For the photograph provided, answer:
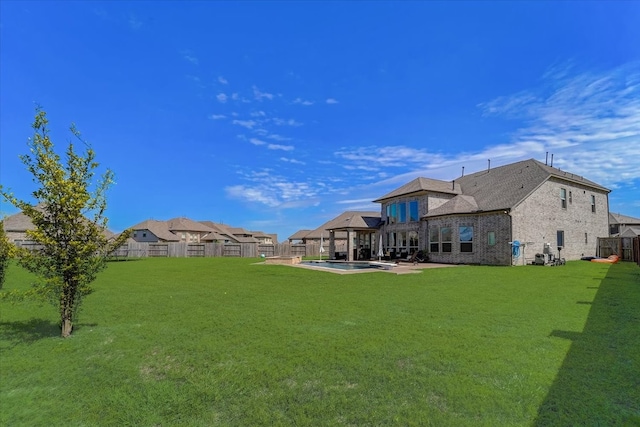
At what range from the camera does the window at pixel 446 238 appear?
23.6 metres

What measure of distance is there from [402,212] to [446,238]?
499 cm

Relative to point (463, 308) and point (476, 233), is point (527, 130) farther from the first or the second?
point (463, 308)

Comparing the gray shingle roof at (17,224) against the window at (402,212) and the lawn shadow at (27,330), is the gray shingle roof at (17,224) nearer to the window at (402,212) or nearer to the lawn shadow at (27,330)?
the lawn shadow at (27,330)

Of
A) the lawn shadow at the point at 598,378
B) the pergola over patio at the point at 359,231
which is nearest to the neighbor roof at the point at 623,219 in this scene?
the pergola over patio at the point at 359,231

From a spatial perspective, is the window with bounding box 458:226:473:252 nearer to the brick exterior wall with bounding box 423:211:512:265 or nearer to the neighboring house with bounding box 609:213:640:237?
the brick exterior wall with bounding box 423:211:512:265

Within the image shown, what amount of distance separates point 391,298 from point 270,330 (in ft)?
15.0

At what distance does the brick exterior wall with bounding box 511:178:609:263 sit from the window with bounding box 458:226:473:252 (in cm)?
276

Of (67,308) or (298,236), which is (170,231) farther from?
(67,308)

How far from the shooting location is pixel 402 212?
27.9 meters

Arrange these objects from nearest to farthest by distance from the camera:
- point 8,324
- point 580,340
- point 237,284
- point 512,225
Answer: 1. point 580,340
2. point 8,324
3. point 237,284
4. point 512,225

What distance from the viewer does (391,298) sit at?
976cm

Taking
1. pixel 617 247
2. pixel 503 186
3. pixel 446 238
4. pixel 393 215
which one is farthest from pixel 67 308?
pixel 617 247

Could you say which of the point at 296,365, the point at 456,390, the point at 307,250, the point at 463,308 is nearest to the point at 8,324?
the point at 296,365

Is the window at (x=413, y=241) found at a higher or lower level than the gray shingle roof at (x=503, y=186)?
lower
